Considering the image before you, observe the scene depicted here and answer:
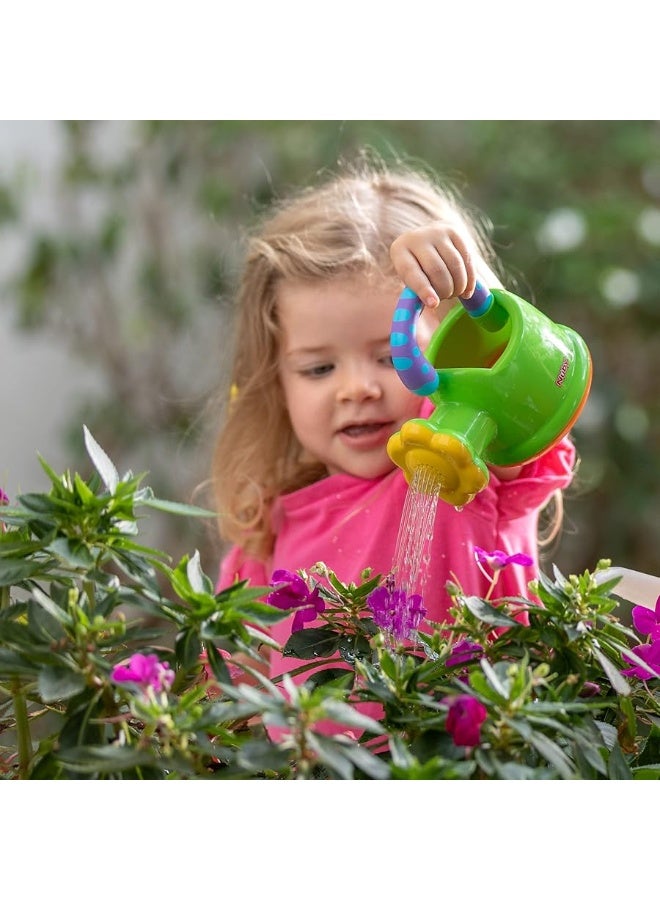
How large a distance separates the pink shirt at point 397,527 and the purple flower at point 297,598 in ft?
1.26

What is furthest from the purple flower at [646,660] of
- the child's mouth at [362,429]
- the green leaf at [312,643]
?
the child's mouth at [362,429]

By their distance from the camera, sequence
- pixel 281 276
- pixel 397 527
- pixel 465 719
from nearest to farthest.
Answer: pixel 465 719 → pixel 397 527 → pixel 281 276

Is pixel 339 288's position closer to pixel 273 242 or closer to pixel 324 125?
pixel 273 242

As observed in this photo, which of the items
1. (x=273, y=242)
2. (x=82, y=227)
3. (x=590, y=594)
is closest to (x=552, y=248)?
(x=82, y=227)

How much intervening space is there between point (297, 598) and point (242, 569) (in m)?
0.73

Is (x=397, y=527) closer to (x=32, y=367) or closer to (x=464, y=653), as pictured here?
(x=464, y=653)

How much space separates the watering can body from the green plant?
5.5 inches

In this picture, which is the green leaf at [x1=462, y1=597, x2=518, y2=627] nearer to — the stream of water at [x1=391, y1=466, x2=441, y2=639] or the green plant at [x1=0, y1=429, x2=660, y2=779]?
the green plant at [x1=0, y1=429, x2=660, y2=779]

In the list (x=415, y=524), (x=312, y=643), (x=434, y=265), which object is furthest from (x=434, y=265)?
(x=312, y=643)

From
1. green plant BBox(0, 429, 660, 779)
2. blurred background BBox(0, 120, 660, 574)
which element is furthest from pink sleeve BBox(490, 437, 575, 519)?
blurred background BBox(0, 120, 660, 574)

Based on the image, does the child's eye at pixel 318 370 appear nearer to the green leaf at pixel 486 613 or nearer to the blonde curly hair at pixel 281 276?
the blonde curly hair at pixel 281 276

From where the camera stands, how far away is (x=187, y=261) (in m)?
3.41

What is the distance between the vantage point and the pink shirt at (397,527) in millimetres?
1345

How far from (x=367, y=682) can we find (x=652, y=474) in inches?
104
